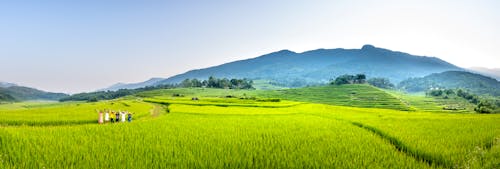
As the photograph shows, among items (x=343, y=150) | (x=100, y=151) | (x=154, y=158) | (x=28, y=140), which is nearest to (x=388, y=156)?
(x=343, y=150)

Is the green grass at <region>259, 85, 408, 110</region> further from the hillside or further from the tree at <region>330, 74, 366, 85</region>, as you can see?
the tree at <region>330, 74, 366, 85</region>

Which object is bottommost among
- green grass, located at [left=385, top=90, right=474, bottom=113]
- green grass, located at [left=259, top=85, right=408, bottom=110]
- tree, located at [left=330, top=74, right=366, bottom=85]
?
green grass, located at [left=385, top=90, right=474, bottom=113]

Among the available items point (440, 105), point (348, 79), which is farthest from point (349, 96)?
point (348, 79)

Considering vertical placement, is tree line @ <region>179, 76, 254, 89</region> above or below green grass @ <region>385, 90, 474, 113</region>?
above

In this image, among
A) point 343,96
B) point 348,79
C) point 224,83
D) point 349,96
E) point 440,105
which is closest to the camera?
point 440,105

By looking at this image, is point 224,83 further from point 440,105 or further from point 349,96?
point 440,105

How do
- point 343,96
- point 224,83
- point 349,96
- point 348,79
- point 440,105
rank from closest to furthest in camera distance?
point 440,105, point 349,96, point 343,96, point 348,79, point 224,83

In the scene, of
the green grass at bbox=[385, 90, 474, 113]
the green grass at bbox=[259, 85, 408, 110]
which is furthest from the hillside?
the green grass at bbox=[385, 90, 474, 113]

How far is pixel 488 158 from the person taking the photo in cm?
718

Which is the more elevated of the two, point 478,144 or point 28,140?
point 28,140

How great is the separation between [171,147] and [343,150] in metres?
4.58

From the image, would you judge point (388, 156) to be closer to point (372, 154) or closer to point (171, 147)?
point (372, 154)

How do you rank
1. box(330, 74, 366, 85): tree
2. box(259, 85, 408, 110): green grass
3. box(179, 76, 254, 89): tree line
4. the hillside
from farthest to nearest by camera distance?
box(179, 76, 254, 89): tree line, box(330, 74, 366, 85): tree, the hillside, box(259, 85, 408, 110): green grass

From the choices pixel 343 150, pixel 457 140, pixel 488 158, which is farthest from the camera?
pixel 457 140
